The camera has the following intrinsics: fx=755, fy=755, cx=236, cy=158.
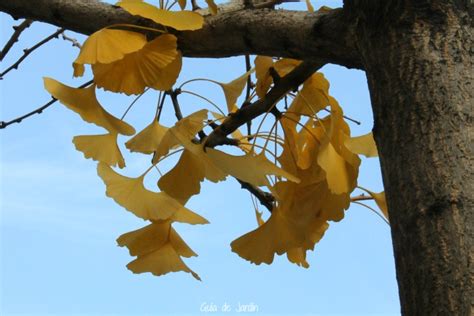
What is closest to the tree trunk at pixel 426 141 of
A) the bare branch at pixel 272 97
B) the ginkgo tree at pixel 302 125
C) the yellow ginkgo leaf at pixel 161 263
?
the ginkgo tree at pixel 302 125

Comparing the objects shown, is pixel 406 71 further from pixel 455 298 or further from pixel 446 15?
pixel 455 298

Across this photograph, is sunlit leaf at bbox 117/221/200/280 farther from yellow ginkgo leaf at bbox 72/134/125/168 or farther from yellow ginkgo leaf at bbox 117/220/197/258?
yellow ginkgo leaf at bbox 72/134/125/168

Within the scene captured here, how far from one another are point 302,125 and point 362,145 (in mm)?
99

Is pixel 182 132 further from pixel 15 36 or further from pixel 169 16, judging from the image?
pixel 15 36

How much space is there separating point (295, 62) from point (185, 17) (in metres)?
0.23

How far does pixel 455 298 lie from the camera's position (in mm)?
616

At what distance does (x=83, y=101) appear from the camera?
0.93 meters

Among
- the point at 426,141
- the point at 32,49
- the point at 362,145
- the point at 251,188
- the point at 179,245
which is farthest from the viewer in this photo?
the point at 32,49

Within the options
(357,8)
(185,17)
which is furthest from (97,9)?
(357,8)

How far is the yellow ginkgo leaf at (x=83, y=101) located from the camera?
35.9 inches

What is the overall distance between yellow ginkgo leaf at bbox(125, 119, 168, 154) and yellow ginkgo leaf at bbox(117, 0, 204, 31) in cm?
17

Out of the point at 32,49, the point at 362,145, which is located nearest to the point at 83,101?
the point at 362,145

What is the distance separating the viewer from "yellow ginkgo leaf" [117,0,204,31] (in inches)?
34.5

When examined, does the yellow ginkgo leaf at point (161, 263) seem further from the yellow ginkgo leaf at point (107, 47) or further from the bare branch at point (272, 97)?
the yellow ginkgo leaf at point (107, 47)
